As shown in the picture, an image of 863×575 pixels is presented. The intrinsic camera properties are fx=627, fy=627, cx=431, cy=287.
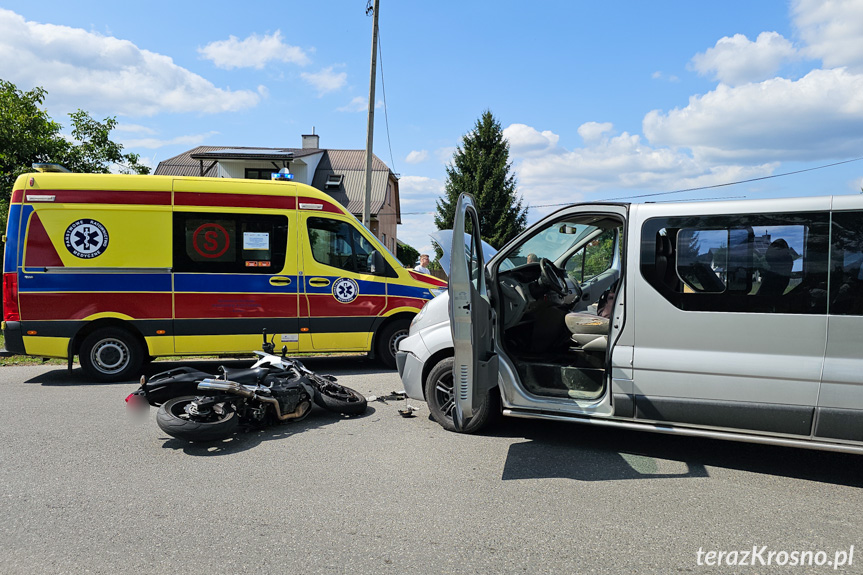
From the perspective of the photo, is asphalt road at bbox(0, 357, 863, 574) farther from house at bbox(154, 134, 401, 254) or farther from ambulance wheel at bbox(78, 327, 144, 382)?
house at bbox(154, 134, 401, 254)

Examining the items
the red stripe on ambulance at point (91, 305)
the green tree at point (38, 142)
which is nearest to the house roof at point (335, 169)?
the green tree at point (38, 142)

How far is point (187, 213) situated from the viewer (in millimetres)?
8258

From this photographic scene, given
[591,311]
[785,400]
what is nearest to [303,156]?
[591,311]

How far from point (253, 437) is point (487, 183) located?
34.6 metres

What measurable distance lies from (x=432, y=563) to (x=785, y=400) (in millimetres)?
2718

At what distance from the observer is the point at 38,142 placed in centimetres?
1953

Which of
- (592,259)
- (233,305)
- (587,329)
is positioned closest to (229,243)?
(233,305)

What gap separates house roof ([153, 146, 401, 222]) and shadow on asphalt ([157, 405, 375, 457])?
24589 mm

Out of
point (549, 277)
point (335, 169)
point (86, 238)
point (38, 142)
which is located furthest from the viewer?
point (335, 169)

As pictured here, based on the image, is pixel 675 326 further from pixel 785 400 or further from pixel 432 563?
pixel 432 563

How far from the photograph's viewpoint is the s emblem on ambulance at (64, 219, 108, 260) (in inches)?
313

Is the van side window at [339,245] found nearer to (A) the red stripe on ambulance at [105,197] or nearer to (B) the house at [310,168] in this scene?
(A) the red stripe on ambulance at [105,197]

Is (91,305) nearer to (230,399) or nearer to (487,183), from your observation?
(230,399)

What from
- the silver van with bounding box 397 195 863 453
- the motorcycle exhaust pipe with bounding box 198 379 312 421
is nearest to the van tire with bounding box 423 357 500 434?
the silver van with bounding box 397 195 863 453
